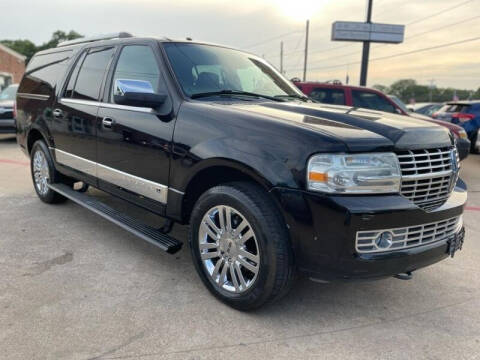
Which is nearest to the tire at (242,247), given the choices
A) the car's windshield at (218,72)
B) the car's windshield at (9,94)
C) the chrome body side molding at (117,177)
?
the chrome body side molding at (117,177)

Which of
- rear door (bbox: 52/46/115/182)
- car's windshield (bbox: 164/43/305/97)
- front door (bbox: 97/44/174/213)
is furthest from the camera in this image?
rear door (bbox: 52/46/115/182)

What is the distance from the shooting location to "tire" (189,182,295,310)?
8.20 feet

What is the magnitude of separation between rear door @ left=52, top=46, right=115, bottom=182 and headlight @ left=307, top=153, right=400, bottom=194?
245 centimetres

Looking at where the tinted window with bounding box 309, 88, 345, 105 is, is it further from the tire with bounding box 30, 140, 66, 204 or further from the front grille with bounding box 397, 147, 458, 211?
the front grille with bounding box 397, 147, 458, 211

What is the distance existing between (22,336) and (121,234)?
1.82 meters

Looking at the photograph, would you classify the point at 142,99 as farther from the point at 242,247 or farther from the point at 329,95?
the point at 329,95

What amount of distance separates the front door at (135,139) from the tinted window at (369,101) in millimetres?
6007

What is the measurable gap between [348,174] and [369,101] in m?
6.98

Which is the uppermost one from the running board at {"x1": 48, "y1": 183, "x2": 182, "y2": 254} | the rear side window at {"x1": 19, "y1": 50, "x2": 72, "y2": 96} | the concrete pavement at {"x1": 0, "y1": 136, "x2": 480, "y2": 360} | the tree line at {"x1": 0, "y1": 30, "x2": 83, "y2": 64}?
the tree line at {"x1": 0, "y1": 30, "x2": 83, "y2": 64}

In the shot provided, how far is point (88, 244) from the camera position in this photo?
396 cm

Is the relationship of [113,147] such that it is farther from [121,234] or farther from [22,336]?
[22,336]

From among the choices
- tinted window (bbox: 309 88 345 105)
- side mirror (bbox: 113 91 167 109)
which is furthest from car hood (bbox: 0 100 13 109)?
side mirror (bbox: 113 91 167 109)

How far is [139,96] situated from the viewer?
300 cm

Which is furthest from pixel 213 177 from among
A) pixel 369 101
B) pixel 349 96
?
pixel 369 101
